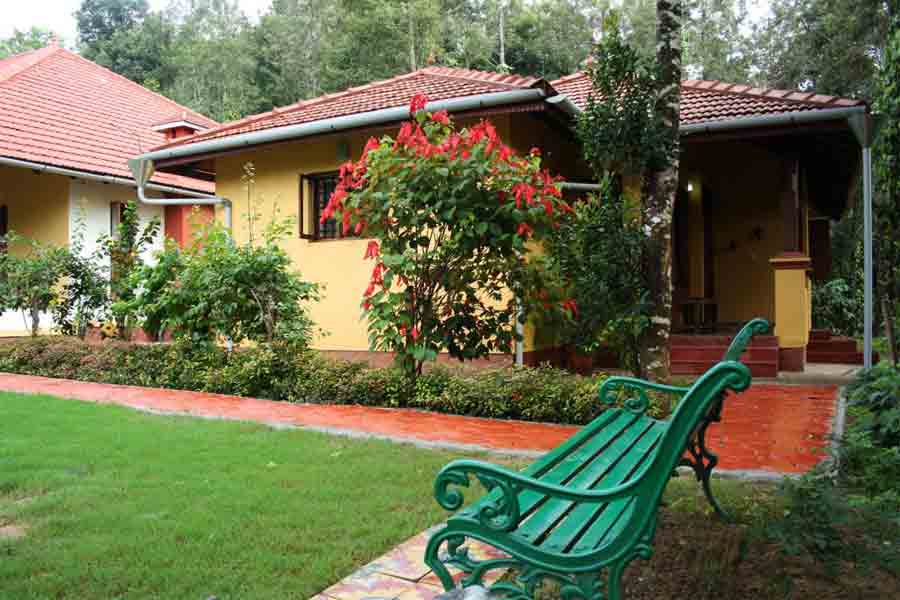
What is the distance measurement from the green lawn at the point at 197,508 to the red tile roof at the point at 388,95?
16.6 feet

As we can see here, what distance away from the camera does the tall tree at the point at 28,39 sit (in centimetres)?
3944

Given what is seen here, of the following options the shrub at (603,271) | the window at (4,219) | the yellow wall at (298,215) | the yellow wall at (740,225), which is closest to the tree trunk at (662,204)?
the shrub at (603,271)

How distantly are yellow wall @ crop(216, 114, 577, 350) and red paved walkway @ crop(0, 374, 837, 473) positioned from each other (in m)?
2.49

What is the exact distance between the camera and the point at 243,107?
30.9 meters

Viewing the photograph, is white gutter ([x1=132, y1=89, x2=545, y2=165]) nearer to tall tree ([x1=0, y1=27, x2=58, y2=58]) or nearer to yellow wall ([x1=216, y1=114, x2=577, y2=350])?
yellow wall ([x1=216, y1=114, x2=577, y2=350])

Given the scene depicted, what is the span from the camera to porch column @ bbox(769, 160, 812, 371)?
8.47 metres

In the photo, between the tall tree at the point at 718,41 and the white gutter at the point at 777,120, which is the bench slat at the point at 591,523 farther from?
the tall tree at the point at 718,41

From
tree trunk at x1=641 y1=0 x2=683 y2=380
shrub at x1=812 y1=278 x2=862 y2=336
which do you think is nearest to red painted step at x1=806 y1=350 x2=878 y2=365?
shrub at x1=812 y1=278 x2=862 y2=336

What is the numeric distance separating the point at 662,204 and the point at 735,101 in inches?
175

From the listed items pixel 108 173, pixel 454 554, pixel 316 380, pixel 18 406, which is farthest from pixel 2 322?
pixel 454 554

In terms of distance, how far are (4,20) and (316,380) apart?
4528 cm

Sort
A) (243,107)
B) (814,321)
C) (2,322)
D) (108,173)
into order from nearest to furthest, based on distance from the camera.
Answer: (2,322) < (108,173) < (814,321) < (243,107)

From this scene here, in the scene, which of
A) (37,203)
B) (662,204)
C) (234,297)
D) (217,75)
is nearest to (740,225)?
(662,204)

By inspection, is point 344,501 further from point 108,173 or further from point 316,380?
point 108,173
